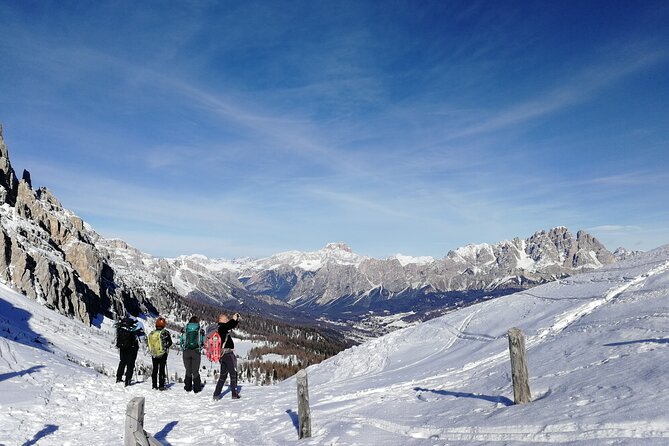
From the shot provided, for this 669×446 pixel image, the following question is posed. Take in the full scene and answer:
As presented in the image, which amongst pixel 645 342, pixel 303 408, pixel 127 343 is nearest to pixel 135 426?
pixel 303 408

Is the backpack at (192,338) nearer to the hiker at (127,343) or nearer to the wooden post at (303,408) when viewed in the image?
the hiker at (127,343)

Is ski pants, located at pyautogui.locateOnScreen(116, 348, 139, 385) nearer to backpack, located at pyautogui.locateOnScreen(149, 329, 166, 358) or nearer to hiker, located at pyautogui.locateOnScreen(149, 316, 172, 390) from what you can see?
hiker, located at pyautogui.locateOnScreen(149, 316, 172, 390)

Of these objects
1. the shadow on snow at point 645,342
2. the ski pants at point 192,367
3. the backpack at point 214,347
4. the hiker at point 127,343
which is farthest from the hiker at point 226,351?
the shadow on snow at point 645,342

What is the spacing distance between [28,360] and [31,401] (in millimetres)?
7111

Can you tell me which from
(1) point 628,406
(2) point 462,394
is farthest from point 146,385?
(1) point 628,406

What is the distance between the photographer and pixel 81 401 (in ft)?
51.2

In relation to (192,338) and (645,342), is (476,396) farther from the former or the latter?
(192,338)

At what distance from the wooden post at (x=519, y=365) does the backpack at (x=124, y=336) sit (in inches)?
653

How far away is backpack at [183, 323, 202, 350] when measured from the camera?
19.3 metres

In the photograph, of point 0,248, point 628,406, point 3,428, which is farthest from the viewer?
point 0,248

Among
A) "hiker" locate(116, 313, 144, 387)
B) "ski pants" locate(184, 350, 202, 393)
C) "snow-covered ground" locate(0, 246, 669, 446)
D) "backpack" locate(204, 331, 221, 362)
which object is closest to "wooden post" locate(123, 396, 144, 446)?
"snow-covered ground" locate(0, 246, 669, 446)

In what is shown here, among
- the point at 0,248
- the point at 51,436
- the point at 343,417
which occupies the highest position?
the point at 0,248

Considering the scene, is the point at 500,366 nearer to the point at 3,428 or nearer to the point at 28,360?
the point at 3,428

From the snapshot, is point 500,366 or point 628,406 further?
point 500,366
